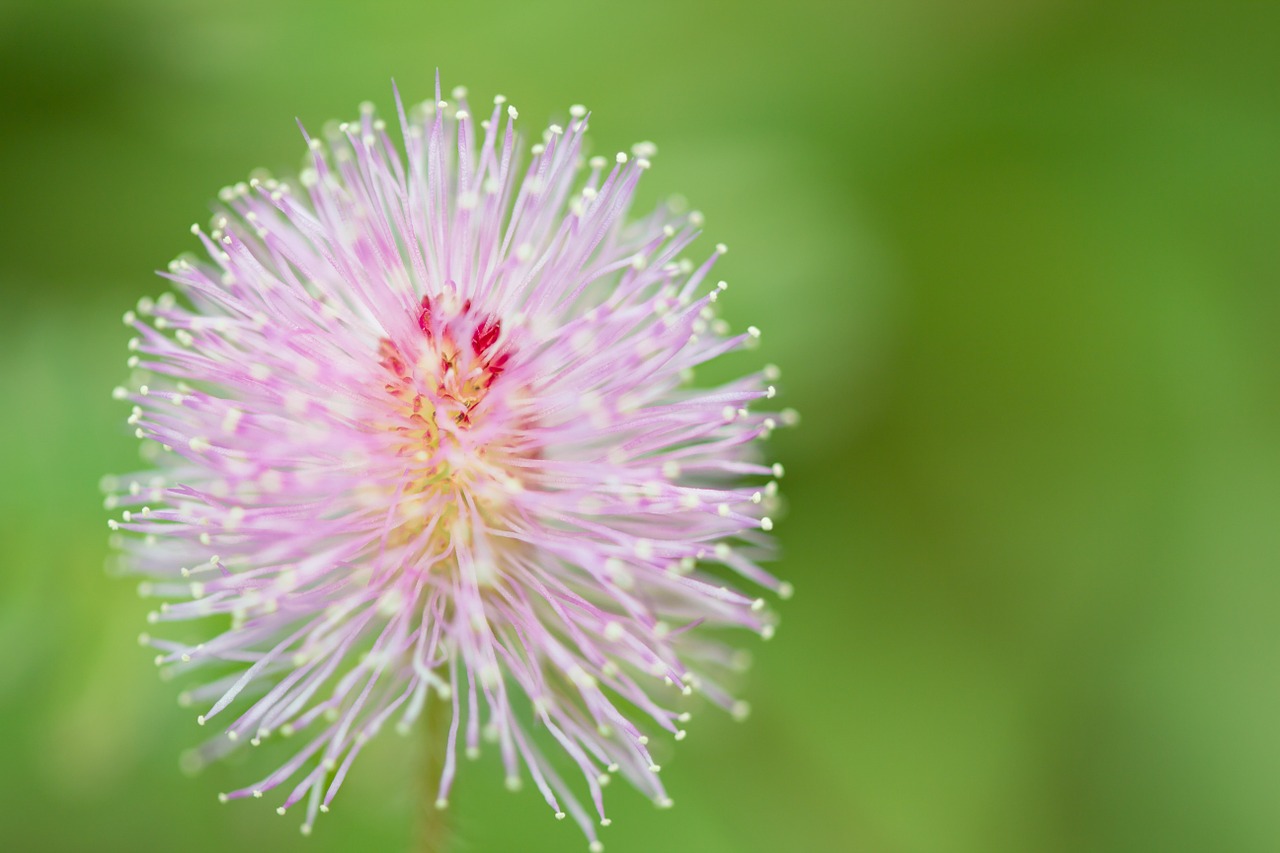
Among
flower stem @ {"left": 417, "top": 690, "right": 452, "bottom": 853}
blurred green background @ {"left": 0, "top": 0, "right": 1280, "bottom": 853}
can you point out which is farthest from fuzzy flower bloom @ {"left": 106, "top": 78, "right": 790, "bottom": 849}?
blurred green background @ {"left": 0, "top": 0, "right": 1280, "bottom": 853}

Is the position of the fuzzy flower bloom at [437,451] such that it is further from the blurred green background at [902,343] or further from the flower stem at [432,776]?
the blurred green background at [902,343]

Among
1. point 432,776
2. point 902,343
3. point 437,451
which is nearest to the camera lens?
point 437,451

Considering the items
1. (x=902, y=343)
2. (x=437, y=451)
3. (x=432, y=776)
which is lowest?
(x=432, y=776)

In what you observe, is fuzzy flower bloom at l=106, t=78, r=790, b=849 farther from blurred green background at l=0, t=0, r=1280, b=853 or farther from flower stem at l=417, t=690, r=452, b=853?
blurred green background at l=0, t=0, r=1280, b=853

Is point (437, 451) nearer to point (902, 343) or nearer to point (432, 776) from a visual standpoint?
point (432, 776)

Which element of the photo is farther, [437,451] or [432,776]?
[432,776]

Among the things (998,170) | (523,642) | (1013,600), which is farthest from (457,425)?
(998,170)

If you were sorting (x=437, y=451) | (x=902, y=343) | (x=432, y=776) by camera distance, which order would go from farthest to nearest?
(x=902, y=343), (x=432, y=776), (x=437, y=451)

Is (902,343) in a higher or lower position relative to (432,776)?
higher

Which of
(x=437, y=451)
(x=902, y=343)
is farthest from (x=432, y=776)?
(x=902, y=343)
